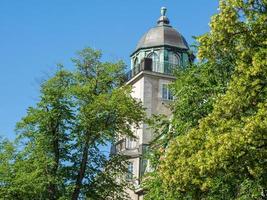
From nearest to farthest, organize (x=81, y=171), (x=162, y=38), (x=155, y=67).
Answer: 1. (x=81, y=171)
2. (x=155, y=67)
3. (x=162, y=38)

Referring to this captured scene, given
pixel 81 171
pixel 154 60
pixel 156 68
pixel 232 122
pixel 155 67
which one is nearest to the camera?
pixel 232 122

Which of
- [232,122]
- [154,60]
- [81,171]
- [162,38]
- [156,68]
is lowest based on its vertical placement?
[232,122]

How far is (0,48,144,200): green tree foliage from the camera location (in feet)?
115

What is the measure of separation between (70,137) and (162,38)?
115 ft

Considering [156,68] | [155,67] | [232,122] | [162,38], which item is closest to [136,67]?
[155,67]

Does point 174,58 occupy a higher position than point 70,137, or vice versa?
point 174,58

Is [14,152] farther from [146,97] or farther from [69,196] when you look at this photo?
[146,97]

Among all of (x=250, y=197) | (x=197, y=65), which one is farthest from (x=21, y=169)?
(x=250, y=197)

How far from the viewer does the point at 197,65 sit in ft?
107

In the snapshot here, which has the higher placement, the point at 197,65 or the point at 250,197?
the point at 197,65

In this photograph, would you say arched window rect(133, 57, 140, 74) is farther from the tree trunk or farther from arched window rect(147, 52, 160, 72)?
the tree trunk

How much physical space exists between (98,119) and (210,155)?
1762 cm

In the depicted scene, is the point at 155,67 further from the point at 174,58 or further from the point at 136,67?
the point at 174,58

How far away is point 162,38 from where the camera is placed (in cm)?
Answer: 6931
